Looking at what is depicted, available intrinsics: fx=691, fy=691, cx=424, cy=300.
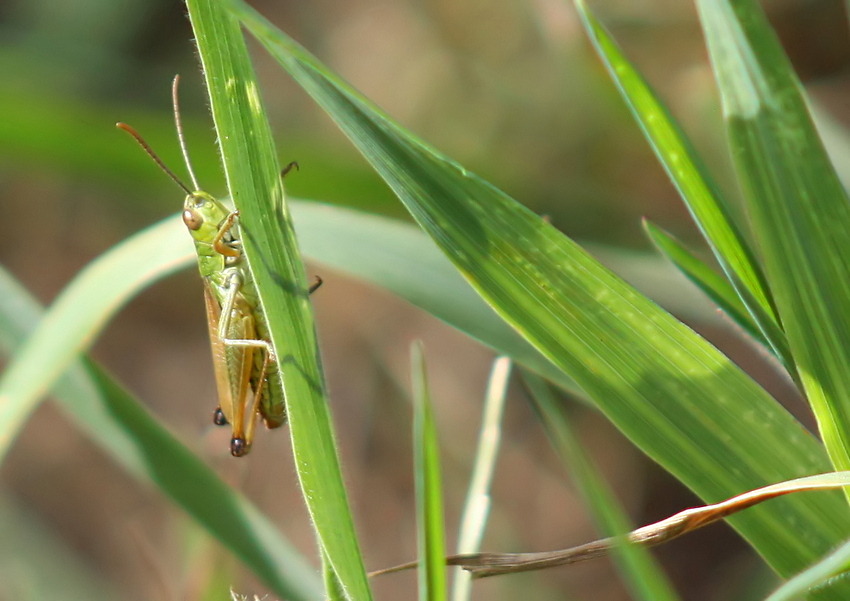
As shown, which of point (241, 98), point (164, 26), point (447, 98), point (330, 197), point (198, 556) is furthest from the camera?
point (164, 26)

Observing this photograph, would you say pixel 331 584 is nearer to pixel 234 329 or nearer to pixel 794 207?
pixel 794 207

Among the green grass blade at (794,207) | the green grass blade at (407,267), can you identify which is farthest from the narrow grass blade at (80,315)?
the green grass blade at (794,207)

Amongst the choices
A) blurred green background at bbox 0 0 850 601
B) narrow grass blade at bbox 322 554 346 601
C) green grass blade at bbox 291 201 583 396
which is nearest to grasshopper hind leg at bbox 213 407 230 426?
blurred green background at bbox 0 0 850 601

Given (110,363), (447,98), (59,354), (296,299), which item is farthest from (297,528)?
(296,299)

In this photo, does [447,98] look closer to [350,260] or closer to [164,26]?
[164,26]

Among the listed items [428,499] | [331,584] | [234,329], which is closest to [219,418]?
[234,329]

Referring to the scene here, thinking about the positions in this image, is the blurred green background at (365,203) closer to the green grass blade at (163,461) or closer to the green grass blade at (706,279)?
the green grass blade at (163,461)
